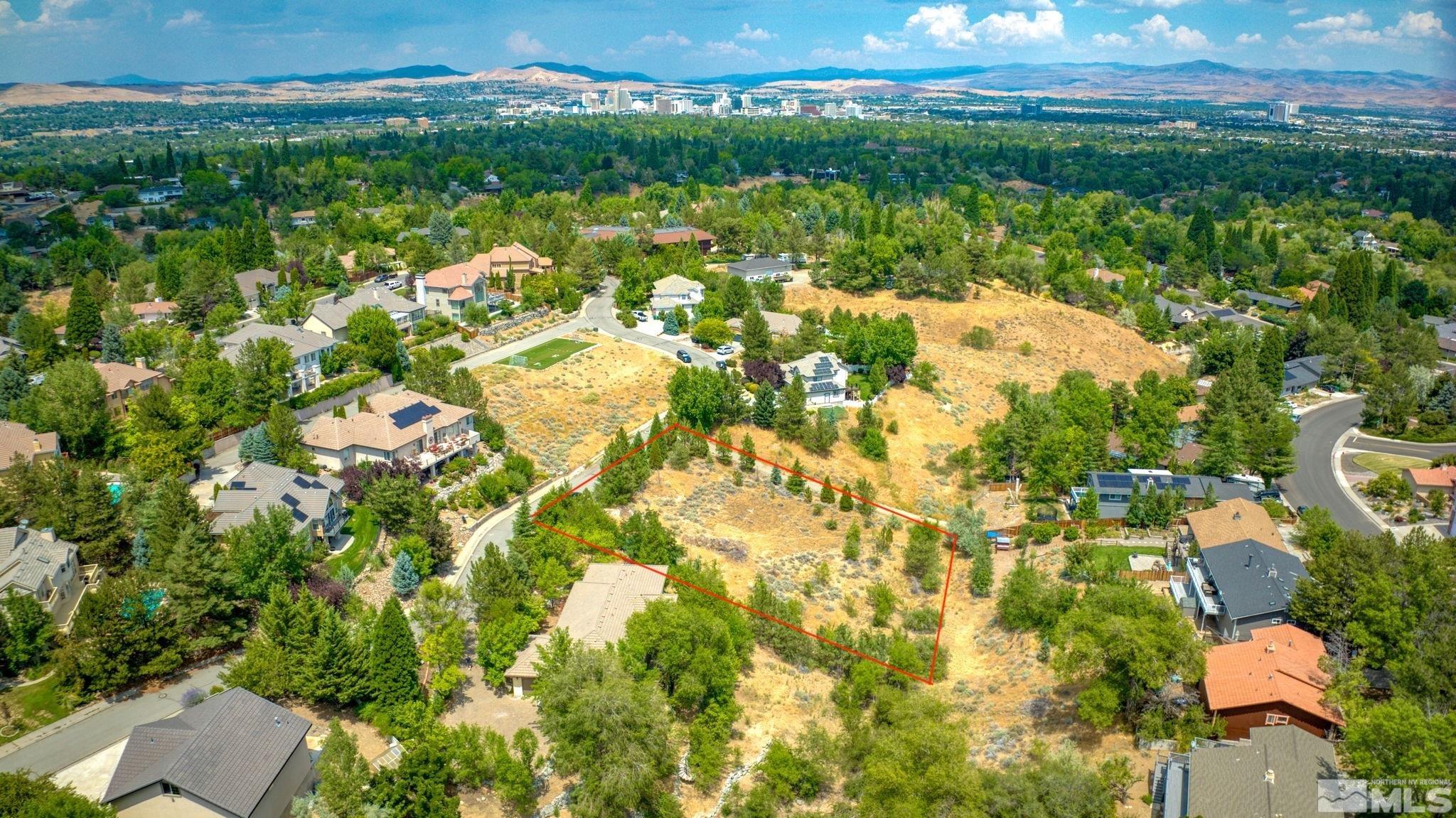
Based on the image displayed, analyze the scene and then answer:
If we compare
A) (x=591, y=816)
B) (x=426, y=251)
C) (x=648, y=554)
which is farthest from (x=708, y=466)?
(x=426, y=251)

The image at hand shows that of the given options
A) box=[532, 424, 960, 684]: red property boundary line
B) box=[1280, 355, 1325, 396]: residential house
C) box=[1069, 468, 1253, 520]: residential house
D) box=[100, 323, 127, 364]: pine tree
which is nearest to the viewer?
box=[532, 424, 960, 684]: red property boundary line

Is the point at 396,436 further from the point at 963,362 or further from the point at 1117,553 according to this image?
the point at 963,362

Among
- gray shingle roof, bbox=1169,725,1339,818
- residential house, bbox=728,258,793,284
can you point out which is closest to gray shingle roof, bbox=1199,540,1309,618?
gray shingle roof, bbox=1169,725,1339,818

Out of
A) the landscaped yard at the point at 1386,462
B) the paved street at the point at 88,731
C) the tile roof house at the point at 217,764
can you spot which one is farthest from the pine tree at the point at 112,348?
the landscaped yard at the point at 1386,462

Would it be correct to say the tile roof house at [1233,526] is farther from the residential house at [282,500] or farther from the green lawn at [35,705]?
the green lawn at [35,705]

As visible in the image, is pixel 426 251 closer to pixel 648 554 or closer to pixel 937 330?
pixel 937 330

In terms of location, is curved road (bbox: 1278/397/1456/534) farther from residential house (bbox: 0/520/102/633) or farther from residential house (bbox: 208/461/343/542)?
residential house (bbox: 0/520/102/633)
